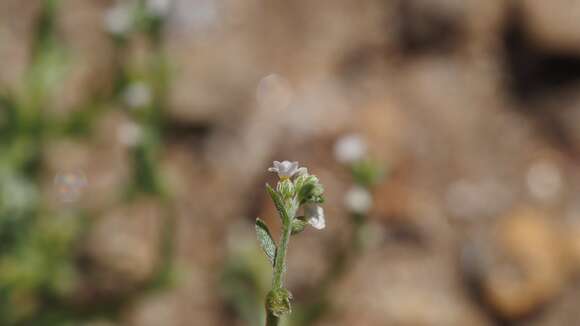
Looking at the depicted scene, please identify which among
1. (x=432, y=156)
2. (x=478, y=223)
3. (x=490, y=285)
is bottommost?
(x=490, y=285)

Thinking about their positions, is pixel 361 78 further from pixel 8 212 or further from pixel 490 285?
pixel 8 212

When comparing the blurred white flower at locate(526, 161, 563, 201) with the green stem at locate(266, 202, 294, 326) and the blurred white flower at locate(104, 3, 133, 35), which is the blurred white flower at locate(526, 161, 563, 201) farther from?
the green stem at locate(266, 202, 294, 326)

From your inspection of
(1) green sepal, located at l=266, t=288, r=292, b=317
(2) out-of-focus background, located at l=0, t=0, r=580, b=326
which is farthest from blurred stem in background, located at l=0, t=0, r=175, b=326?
(1) green sepal, located at l=266, t=288, r=292, b=317

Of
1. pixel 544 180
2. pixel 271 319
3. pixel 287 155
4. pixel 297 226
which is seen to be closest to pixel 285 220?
pixel 297 226

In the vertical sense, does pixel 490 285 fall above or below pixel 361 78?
below

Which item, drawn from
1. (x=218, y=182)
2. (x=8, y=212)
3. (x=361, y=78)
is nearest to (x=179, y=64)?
(x=218, y=182)

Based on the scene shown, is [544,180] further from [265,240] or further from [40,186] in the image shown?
[265,240]
